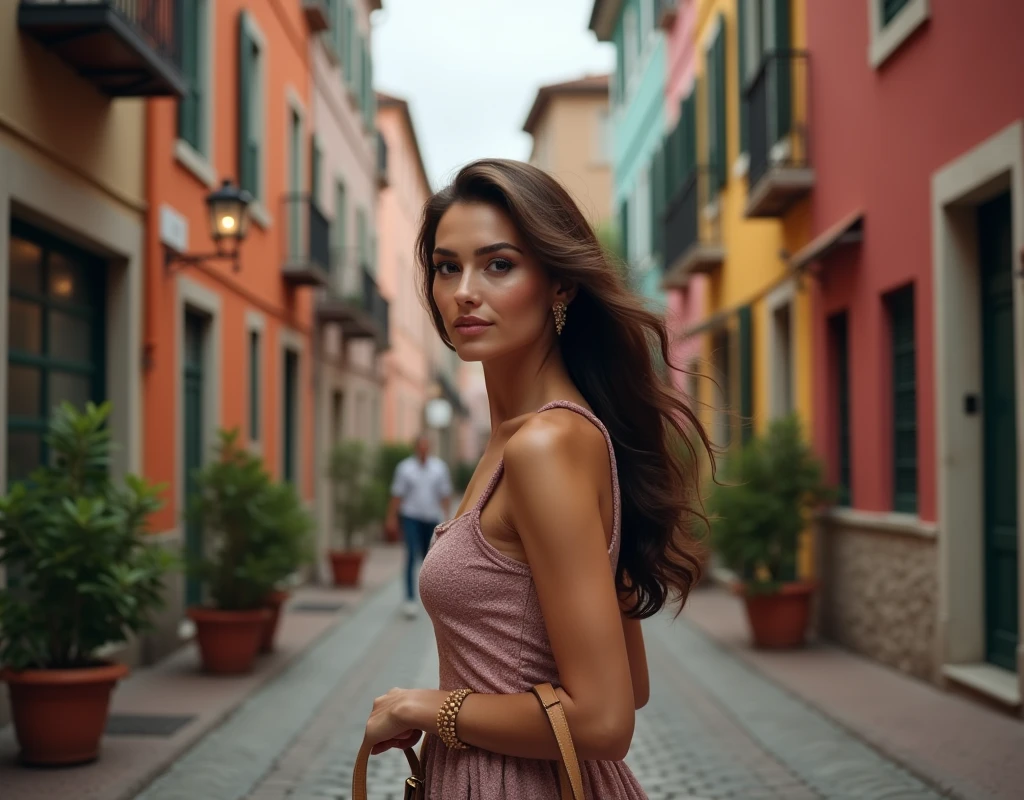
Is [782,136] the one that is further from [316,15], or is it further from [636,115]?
[636,115]

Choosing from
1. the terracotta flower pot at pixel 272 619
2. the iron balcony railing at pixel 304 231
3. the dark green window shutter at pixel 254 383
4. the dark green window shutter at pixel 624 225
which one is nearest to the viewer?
the terracotta flower pot at pixel 272 619

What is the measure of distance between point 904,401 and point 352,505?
932 centimetres

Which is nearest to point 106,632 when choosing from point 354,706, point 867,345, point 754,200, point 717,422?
point 354,706

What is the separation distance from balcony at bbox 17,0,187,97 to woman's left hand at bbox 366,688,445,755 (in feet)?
22.1

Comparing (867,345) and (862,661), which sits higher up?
(867,345)

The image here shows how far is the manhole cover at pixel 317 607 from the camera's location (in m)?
14.1

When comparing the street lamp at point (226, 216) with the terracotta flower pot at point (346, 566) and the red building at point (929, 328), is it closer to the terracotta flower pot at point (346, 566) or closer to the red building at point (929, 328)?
the red building at point (929, 328)

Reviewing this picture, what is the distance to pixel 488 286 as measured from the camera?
1.97m

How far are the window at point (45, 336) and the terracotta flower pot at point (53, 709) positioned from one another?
2168 mm

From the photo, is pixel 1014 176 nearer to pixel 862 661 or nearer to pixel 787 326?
pixel 862 661

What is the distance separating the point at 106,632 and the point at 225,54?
8562 millimetres

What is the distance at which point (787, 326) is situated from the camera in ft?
47.4

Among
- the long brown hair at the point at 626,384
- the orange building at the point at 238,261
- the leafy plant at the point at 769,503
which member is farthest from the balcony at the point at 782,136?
the long brown hair at the point at 626,384

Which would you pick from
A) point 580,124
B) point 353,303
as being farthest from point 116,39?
point 580,124
